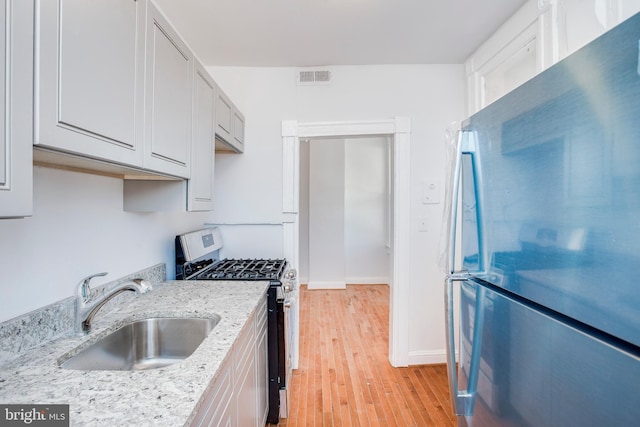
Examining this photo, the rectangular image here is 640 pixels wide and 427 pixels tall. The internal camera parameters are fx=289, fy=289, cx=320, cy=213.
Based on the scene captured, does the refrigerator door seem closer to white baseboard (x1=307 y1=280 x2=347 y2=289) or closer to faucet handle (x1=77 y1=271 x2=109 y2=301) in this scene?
faucet handle (x1=77 y1=271 x2=109 y2=301)

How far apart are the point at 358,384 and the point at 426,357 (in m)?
0.65

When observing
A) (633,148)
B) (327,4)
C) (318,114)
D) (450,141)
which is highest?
(327,4)

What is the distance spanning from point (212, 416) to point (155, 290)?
0.97 m

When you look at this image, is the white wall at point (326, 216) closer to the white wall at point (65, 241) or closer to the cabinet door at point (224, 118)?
the cabinet door at point (224, 118)

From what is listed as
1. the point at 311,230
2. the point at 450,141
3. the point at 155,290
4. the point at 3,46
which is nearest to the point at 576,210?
the point at 450,141

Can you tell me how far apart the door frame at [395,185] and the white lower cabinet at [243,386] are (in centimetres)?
81

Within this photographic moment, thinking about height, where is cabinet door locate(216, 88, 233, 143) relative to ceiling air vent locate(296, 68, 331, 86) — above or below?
below

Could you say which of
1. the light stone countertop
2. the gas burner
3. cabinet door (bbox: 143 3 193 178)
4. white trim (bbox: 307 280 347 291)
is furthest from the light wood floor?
cabinet door (bbox: 143 3 193 178)

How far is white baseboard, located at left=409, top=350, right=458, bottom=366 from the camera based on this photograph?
2.42m

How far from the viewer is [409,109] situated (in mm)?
2424

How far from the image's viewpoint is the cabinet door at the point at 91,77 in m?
0.65

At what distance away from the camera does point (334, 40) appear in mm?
2053

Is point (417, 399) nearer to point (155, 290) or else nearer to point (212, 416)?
point (212, 416)

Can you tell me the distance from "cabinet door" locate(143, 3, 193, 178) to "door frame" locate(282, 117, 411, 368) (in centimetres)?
107
